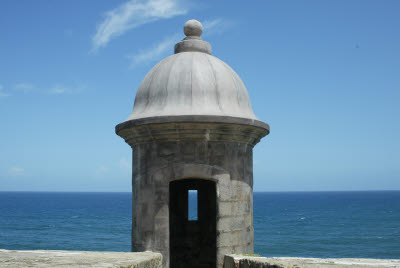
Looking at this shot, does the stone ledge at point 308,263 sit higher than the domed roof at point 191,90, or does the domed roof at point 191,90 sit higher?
the domed roof at point 191,90

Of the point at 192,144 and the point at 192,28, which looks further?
the point at 192,28

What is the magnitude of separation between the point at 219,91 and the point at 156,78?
81 cm

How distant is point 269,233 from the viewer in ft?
161

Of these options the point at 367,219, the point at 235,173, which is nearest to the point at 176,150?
the point at 235,173

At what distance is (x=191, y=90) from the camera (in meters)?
5.38

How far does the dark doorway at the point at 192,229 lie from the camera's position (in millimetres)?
8242

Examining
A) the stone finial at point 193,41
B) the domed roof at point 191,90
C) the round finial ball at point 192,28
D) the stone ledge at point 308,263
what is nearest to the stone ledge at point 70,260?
the stone ledge at point 308,263

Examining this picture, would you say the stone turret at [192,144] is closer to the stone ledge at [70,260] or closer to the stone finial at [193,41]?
the stone finial at [193,41]

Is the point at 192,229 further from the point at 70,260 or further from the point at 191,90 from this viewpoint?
the point at 70,260

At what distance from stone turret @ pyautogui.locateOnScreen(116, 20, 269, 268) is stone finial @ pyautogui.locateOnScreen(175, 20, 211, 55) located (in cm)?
26

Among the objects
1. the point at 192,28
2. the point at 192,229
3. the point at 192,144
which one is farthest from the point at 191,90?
the point at 192,229

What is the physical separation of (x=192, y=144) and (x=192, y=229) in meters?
3.58

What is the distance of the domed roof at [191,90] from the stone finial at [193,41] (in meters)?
0.10

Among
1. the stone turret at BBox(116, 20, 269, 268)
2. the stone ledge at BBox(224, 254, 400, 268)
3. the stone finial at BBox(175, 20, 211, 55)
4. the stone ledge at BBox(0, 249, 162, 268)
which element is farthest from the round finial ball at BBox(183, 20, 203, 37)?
the stone ledge at BBox(0, 249, 162, 268)
